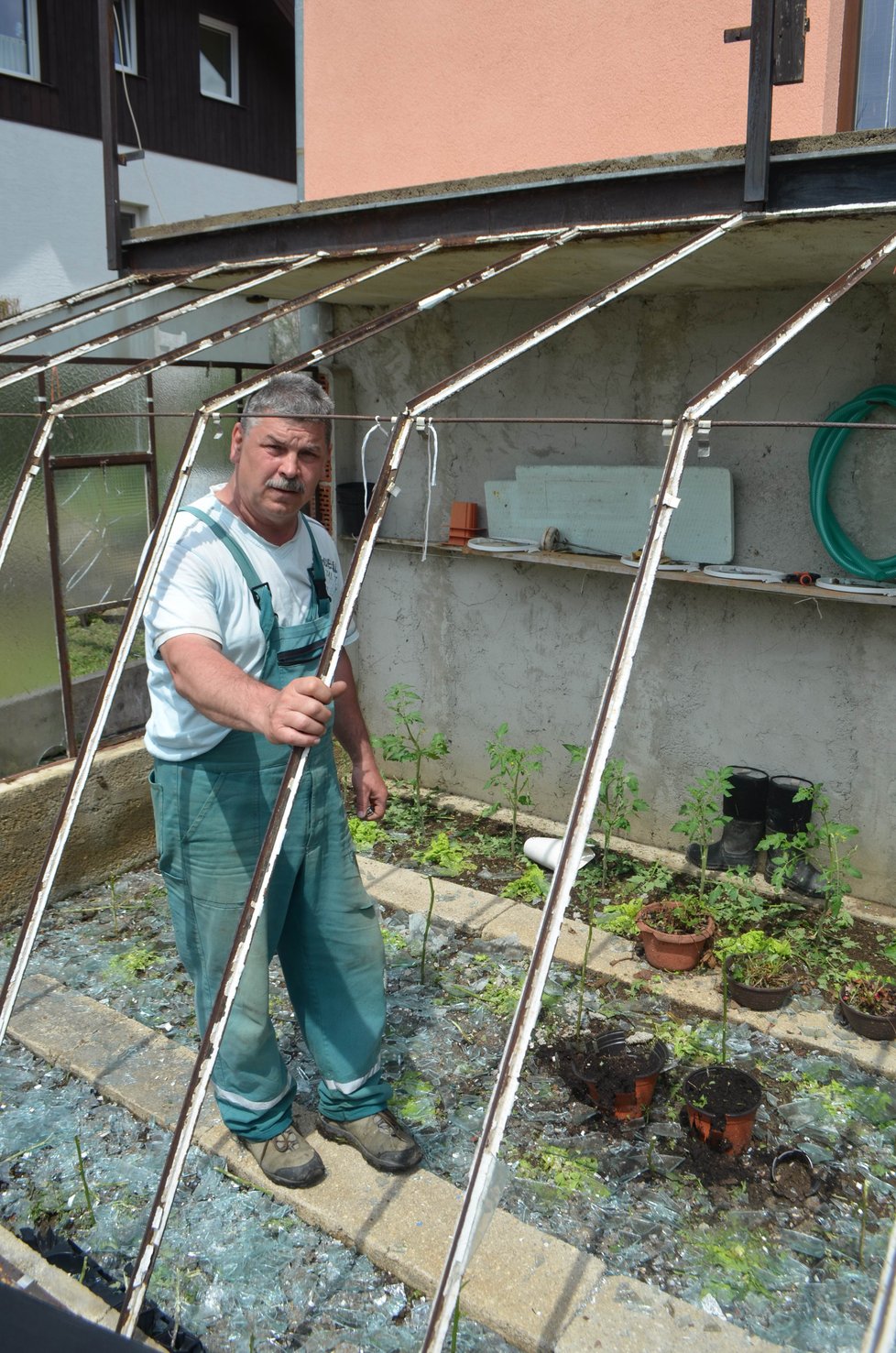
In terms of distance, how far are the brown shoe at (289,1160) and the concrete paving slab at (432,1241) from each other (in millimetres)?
37

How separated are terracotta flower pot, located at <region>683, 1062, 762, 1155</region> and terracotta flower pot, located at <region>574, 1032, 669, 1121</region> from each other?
0.14 metres

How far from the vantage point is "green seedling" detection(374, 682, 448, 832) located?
6.10 meters

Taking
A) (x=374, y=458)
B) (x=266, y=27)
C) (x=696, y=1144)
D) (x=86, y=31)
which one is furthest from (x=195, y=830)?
(x=266, y=27)

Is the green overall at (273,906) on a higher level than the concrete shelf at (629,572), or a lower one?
lower

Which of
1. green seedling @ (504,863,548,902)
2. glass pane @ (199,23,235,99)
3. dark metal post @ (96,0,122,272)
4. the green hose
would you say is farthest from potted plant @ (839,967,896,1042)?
glass pane @ (199,23,235,99)

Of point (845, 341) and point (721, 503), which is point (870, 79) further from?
point (721, 503)

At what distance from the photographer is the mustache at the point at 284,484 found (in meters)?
2.84

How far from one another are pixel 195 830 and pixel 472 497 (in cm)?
384

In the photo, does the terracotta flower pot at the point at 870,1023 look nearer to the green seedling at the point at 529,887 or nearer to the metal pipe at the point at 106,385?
the green seedling at the point at 529,887

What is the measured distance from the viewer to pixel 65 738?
5.46 metres

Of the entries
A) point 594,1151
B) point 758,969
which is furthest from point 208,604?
point 758,969

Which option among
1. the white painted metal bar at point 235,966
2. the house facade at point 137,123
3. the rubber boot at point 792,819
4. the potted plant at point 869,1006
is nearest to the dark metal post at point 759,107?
the white painted metal bar at point 235,966

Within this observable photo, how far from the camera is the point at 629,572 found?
5.44 metres

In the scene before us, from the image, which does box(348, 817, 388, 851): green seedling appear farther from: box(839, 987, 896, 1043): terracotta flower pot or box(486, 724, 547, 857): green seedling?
box(839, 987, 896, 1043): terracotta flower pot
